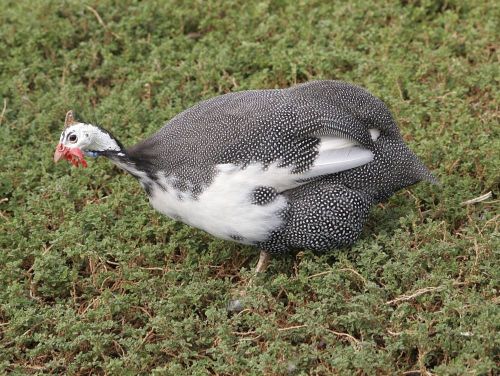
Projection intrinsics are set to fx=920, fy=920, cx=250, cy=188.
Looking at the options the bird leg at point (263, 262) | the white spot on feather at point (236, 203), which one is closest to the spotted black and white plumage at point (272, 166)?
the white spot on feather at point (236, 203)

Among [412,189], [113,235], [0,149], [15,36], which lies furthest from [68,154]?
[15,36]

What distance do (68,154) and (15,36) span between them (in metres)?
2.15

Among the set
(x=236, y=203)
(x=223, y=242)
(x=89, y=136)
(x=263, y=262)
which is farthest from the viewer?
(x=223, y=242)

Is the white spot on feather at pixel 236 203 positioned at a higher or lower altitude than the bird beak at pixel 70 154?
lower

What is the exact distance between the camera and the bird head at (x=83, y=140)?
4105 mm

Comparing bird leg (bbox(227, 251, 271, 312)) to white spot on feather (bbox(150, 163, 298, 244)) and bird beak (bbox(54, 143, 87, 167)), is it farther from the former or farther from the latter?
bird beak (bbox(54, 143, 87, 167))

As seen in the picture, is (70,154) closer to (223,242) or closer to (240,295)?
(223,242)

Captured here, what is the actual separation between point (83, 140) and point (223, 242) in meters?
0.88

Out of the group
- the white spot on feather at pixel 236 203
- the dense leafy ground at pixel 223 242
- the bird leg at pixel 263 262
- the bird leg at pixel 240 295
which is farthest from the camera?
the bird leg at pixel 263 262

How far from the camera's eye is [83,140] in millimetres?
4109

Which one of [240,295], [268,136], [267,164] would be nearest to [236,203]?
[267,164]

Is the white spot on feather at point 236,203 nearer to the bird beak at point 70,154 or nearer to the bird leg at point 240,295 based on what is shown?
the bird leg at point 240,295

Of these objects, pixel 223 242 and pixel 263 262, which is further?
pixel 223 242

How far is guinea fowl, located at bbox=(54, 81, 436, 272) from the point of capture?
397 centimetres
